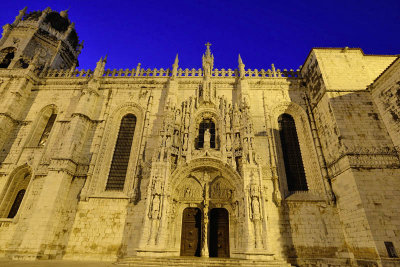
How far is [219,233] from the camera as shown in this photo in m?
12.2

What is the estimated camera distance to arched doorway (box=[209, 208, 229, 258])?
463 inches

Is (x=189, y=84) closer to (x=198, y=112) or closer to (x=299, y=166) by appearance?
(x=198, y=112)

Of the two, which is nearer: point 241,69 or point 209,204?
point 209,204

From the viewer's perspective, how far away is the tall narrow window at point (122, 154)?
44.5ft

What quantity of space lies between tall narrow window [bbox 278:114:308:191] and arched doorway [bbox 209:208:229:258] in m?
4.54

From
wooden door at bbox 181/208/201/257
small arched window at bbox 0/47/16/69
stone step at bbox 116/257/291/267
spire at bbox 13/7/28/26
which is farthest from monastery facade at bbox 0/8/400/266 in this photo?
spire at bbox 13/7/28/26

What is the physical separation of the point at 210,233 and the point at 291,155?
24.0ft

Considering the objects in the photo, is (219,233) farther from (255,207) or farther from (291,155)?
(291,155)

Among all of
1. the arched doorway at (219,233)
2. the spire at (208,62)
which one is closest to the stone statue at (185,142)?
the arched doorway at (219,233)

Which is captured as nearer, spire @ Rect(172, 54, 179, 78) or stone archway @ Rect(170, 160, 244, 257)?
stone archway @ Rect(170, 160, 244, 257)

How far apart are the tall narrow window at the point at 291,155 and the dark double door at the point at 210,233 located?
4755 mm

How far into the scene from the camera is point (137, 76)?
1722 cm

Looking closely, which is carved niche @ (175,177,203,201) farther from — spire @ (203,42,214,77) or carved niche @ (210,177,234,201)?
spire @ (203,42,214,77)

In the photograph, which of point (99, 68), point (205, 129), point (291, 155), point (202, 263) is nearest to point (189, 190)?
point (205, 129)
